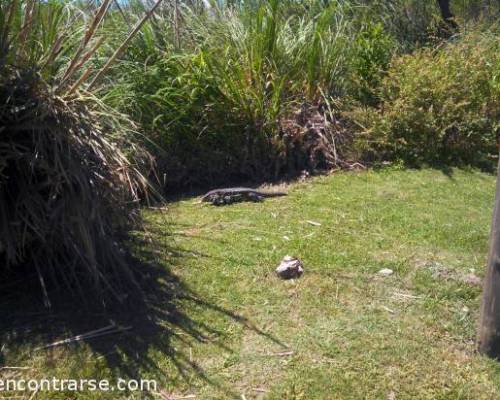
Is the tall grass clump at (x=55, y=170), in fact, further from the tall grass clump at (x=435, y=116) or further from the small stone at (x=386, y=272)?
the tall grass clump at (x=435, y=116)

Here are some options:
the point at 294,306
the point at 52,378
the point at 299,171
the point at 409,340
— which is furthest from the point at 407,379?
the point at 299,171

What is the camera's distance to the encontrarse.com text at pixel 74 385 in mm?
3377

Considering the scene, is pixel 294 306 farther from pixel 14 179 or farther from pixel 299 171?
pixel 299 171

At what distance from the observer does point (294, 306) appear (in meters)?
4.22

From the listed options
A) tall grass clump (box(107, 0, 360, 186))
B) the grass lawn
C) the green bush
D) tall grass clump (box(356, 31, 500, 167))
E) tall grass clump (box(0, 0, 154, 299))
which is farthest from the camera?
the green bush

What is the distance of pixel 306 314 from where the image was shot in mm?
4133

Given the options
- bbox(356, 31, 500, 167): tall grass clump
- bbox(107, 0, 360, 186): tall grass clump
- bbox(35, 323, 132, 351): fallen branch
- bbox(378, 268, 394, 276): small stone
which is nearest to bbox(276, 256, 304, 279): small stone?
bbox(378, 268, 394, 276): small stone

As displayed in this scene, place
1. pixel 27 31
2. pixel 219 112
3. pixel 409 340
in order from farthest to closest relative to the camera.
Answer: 1. pixel 219 112
2. pixel 27 31
3. pixel 409 340

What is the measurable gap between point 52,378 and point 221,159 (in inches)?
173

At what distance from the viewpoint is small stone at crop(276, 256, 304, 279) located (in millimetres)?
4590

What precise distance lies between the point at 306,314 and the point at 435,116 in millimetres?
4527

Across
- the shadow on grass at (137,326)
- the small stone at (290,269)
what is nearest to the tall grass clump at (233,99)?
the small stone at (290,269)

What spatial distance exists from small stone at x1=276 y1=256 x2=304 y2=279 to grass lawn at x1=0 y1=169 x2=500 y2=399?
0.19 feet

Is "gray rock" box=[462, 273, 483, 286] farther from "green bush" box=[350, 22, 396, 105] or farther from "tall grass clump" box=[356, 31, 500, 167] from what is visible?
"green bush" box=[350, 22, 396, 105]
